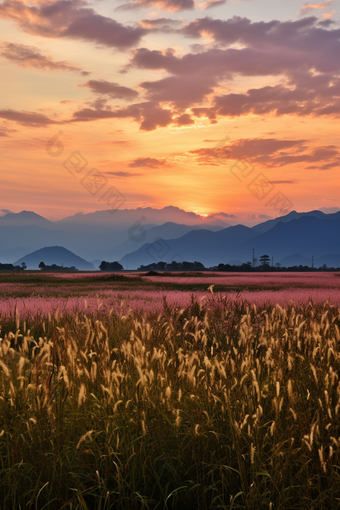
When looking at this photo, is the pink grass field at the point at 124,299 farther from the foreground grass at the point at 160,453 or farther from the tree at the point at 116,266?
the tree at the point at 116,266

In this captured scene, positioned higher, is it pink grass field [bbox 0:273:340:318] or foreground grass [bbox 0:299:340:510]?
pink grass field [bbox 0:273:340:318]

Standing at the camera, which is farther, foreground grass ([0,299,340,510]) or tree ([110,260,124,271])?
tree ([110,260,124,271])

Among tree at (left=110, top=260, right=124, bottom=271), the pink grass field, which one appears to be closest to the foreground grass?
the pink grass field

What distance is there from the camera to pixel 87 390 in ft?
13.6

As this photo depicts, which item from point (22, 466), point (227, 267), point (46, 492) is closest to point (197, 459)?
point (46, 492)

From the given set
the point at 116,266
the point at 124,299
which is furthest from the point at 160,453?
the point at 116,266

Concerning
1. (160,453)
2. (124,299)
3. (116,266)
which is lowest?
(160,453)

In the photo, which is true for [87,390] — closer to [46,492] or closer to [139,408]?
[139,408]

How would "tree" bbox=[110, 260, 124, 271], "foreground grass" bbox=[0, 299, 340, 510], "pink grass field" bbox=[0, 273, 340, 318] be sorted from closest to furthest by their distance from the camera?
1. "foreground grass" bbox=[0, 299, 340, 510]
2. "pink grass field" bbox=[0, 273, 340, 318]
3. "tree" bbox=[110, 260, 124, 271]

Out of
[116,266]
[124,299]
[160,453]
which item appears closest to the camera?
[160,453]

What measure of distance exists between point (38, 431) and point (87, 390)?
2.79 feet

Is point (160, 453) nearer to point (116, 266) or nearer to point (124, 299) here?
point (124, 299)

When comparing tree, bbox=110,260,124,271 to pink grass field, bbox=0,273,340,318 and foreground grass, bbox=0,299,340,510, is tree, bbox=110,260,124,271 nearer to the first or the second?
pink grass field, bbox=0,273,340,318

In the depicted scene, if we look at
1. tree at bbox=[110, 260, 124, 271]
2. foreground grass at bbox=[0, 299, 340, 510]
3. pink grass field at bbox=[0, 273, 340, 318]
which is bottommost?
foreground grass at bbox=[0, 299, 340, 510]
